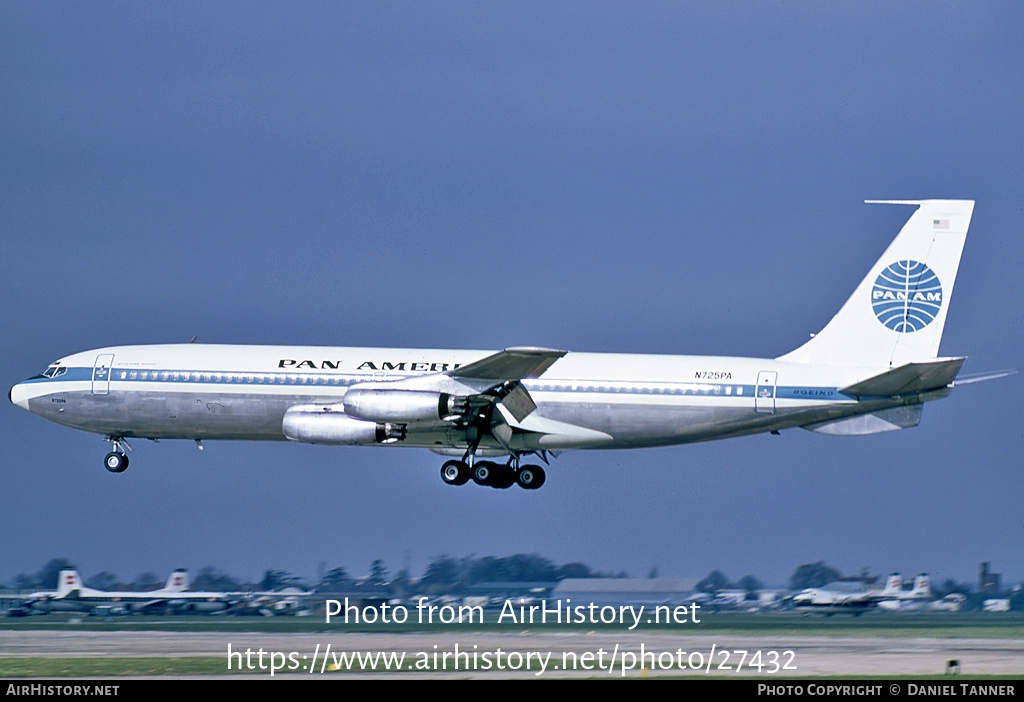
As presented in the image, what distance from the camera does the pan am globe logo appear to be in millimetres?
48625

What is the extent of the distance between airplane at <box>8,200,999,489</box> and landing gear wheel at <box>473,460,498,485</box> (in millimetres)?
35

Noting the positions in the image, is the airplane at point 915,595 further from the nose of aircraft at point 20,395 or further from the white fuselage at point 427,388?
the nose of aircraft at point 20,395

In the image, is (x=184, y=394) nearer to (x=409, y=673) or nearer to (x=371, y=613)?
(x=371, y=613)

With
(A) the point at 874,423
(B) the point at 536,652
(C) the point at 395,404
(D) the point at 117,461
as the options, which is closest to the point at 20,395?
(D) the point at 117,461

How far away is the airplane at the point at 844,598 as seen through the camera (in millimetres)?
53906

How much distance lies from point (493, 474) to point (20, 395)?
57.9ft

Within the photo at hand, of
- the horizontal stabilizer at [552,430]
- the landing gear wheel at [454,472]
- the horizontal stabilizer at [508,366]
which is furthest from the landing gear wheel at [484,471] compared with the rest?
the horizontal stabilizer at [508,366]

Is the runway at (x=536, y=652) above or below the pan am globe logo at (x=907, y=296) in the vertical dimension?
below

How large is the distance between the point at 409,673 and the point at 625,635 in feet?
31.3

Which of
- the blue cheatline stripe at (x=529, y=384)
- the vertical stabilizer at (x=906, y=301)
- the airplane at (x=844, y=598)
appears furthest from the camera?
the airplane at (x=844, y=598)

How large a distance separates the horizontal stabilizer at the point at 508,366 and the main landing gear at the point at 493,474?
4.51 metres

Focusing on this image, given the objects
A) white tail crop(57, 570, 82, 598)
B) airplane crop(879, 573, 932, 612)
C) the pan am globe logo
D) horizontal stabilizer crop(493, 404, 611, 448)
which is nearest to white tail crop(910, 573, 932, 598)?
airplane crop(879, 573, 932, 612)

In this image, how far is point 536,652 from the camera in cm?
3997

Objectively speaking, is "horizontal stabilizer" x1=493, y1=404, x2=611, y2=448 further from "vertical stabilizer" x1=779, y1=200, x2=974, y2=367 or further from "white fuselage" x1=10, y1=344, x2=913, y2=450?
"vertical stabilizer" x1=779, y1=200, x2=974, y2=367
